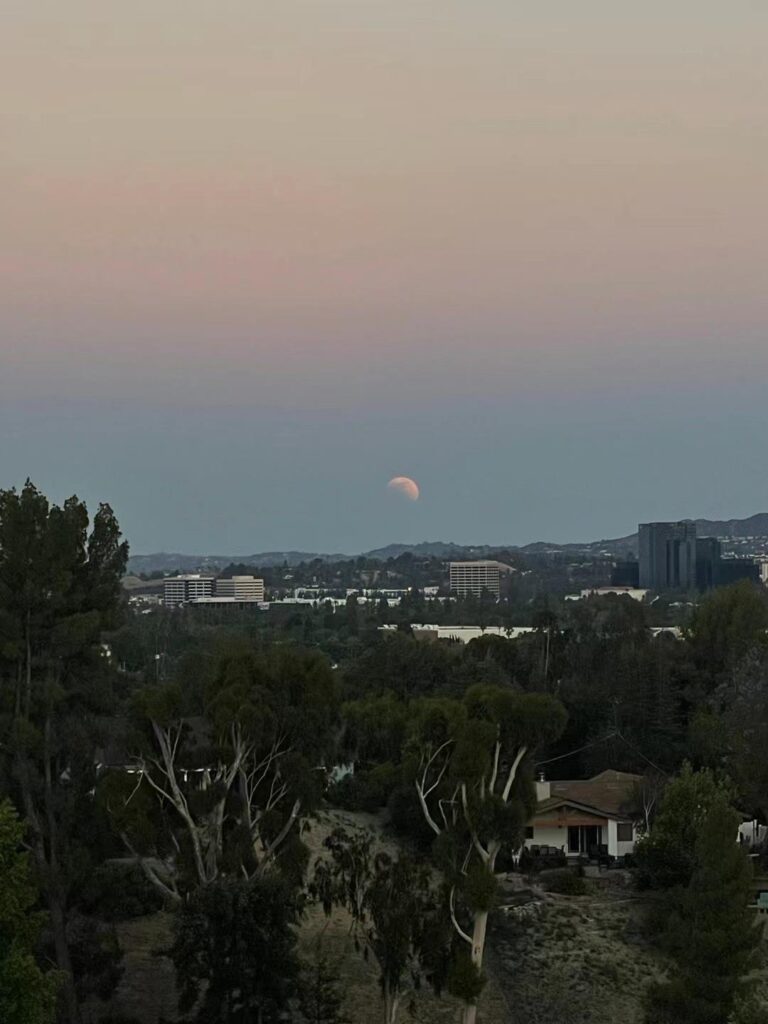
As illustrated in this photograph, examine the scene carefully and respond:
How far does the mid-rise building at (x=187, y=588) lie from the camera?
17448 cm

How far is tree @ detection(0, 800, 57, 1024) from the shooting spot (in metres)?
15.9

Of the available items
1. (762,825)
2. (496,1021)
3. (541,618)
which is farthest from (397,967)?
(541,618)

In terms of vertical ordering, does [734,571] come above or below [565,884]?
above

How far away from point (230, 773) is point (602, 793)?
16105mm

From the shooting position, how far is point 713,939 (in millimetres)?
20953

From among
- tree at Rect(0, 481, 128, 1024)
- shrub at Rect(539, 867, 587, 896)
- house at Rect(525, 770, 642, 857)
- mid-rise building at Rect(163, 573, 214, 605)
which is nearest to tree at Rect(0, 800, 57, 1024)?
tree at Rect(0, 481, 128, 1024)

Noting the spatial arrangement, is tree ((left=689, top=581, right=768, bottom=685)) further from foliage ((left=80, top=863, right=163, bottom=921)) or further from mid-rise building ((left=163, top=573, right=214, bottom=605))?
mid-rise building ((left=163, top=573, right=214, bottom=605))

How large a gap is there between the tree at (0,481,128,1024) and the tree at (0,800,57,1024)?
3146 mm

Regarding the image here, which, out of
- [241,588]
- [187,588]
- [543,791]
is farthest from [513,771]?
[187,588]

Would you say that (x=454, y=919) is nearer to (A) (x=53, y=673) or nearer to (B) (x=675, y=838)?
(A) (x=53, y=673)

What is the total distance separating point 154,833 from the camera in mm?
20672

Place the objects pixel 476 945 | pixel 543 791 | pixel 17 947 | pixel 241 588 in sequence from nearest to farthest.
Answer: pixel 17 947 < pixel 476 945 < pixel 543 791 < pixel 241 588

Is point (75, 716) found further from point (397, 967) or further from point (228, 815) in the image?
point (397, 967)

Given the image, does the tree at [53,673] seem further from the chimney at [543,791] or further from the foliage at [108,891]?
the chimney at [543,791]
